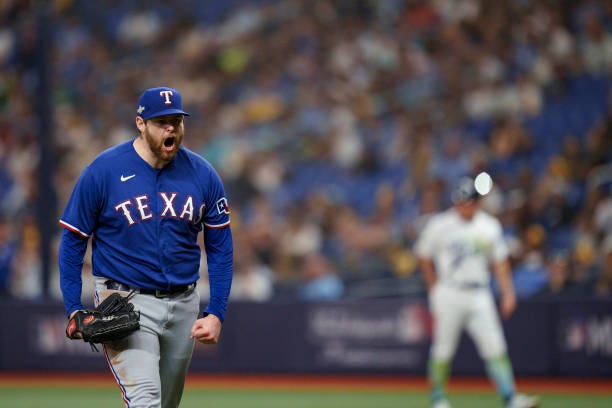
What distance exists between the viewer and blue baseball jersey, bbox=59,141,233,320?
467cm

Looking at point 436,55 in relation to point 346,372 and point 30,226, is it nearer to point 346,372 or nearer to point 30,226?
point 346,372

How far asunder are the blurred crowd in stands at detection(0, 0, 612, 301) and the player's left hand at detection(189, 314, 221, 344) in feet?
23.1

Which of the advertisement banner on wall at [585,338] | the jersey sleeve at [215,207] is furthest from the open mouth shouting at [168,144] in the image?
the advertisement banner on wall at [585,338]

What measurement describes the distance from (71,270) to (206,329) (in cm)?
73

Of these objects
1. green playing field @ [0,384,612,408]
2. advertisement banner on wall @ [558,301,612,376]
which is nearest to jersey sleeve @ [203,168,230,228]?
green playing field @ [0,384,612,408]

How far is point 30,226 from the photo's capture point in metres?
13.7

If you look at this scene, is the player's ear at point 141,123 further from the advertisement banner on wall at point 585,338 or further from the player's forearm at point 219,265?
the advertisement banner on wall at point 585,338

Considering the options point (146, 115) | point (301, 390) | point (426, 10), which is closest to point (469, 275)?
point (301, 390)

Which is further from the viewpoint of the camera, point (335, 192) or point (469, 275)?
point (335, 192)

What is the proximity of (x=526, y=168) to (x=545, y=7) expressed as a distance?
337 centimetres

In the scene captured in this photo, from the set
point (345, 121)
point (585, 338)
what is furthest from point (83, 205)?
point (345, 121)

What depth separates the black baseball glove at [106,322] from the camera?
4504 millimetres

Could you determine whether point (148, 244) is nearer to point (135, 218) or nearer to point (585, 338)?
point (135, 218)

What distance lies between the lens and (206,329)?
4727mm
